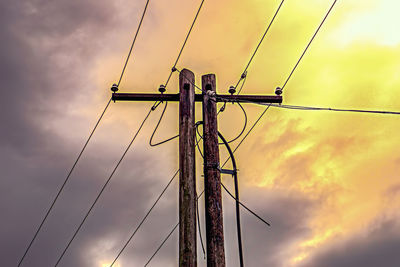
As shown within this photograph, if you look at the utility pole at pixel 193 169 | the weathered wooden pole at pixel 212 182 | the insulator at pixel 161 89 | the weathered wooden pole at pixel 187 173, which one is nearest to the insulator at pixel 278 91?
the utility pole at pixel 193 169

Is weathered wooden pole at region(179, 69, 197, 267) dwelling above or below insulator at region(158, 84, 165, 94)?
below

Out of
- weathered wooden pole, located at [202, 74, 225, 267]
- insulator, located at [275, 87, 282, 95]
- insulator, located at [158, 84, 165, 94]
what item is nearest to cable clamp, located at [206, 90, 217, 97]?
weathered wooden pole, located at [202, 74, 225, 267]

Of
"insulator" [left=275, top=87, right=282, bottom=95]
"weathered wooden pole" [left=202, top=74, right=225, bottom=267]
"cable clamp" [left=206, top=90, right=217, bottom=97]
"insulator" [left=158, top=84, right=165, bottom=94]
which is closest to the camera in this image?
"weathered wooden pole" [left=202, top=74, right=225, bottom=267]

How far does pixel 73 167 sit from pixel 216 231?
806 centimetres

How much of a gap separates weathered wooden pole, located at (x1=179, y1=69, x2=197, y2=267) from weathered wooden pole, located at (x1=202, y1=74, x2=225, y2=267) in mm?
239

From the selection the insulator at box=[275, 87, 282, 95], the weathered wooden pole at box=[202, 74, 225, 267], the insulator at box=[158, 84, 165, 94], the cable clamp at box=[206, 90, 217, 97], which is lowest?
the weathered wooden pole at box=[202, 74, 225, 267]

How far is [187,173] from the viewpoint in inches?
288

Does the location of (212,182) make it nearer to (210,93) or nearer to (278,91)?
(210,93)

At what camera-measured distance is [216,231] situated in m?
7.02

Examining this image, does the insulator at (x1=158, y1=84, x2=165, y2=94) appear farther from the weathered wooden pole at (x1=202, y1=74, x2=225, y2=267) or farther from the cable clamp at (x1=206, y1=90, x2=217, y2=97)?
the cable clamp at (x1=206, y1=90, x2=217, y2=97)

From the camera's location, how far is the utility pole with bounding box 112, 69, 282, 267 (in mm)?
6828

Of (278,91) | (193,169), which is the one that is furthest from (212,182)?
(278,91)

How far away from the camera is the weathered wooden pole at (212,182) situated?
689 cm

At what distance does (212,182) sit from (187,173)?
46 cm
